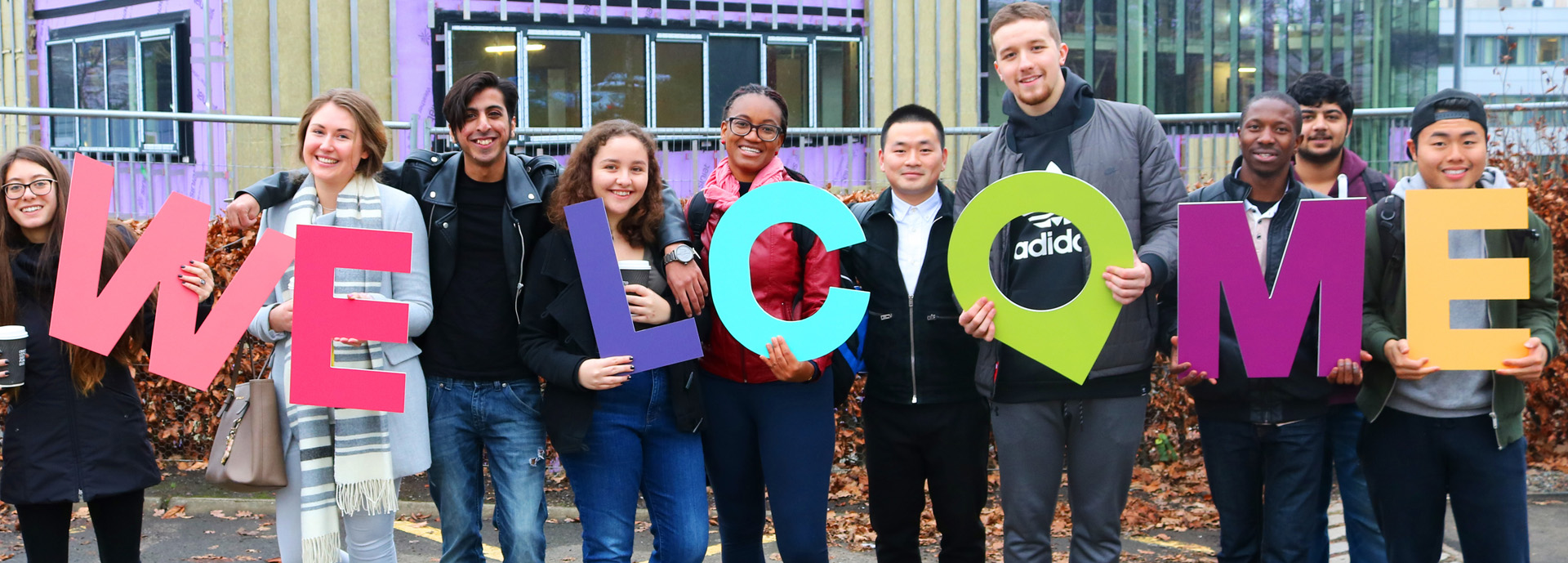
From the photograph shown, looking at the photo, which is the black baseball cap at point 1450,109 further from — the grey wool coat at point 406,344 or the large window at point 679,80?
the large window at point 679,80

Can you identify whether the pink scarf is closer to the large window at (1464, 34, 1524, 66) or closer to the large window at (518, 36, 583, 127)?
the large window at (518, 36, 583, 127)

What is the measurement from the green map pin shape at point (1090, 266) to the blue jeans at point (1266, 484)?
0.62m

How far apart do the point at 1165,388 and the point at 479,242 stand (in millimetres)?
4222

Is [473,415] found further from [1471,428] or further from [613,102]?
[613,102]

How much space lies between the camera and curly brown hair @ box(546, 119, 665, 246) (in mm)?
3689

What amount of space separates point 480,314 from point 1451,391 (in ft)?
9.84

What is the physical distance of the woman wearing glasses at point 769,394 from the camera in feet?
12.1

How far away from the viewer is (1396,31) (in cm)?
1584

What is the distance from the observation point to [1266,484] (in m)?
3.82

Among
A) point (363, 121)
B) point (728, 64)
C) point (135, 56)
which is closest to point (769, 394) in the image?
point (363, 121)

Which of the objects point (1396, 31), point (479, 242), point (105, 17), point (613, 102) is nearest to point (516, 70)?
point (613, 102)

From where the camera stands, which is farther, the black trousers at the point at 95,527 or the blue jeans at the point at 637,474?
the black trousers at the point at 95,527

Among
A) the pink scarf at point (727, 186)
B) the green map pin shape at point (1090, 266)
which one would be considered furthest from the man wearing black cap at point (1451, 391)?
the pink scarf at point (727, 186)

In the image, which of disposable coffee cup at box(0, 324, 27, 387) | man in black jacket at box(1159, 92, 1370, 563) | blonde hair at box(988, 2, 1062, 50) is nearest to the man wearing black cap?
man in black jacket at box(1159, 92, 1370, 563)
